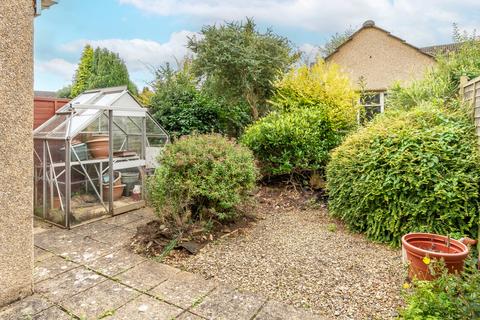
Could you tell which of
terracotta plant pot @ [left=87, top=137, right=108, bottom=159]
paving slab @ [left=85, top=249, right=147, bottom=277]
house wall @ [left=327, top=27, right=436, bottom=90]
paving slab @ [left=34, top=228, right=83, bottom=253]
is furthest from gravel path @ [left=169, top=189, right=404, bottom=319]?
house wall @ [left=327, top=27, right=436, bottom=90]

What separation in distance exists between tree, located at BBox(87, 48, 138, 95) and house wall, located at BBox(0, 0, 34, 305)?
13.0 m

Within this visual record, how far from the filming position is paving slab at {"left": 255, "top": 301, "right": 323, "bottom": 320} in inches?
99.9

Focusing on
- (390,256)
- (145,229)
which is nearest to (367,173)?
(390,256)

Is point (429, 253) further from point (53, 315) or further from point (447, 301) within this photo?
point (53, 315)

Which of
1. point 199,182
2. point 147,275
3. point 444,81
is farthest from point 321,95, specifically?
point 147,275

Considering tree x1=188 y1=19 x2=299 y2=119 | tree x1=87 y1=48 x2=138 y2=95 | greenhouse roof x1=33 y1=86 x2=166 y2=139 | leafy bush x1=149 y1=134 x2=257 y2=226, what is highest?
tree x1=87 y1=48 x2=138 y2=95

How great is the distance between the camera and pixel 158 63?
33.8ft

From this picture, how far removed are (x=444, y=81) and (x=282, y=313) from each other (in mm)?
5905

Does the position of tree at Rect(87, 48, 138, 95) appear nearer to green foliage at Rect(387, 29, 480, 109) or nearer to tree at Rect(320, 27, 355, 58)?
tree at Rect(320, 27, 355, 58)

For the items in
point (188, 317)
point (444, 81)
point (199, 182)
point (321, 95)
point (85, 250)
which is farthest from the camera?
point (321, 95)

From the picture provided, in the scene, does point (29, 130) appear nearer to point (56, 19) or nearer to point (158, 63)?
point (56, 19)

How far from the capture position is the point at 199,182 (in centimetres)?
438

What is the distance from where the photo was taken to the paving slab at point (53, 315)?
255 centimetres

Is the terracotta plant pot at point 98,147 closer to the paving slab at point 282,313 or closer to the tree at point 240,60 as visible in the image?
the tree at point 240,60
